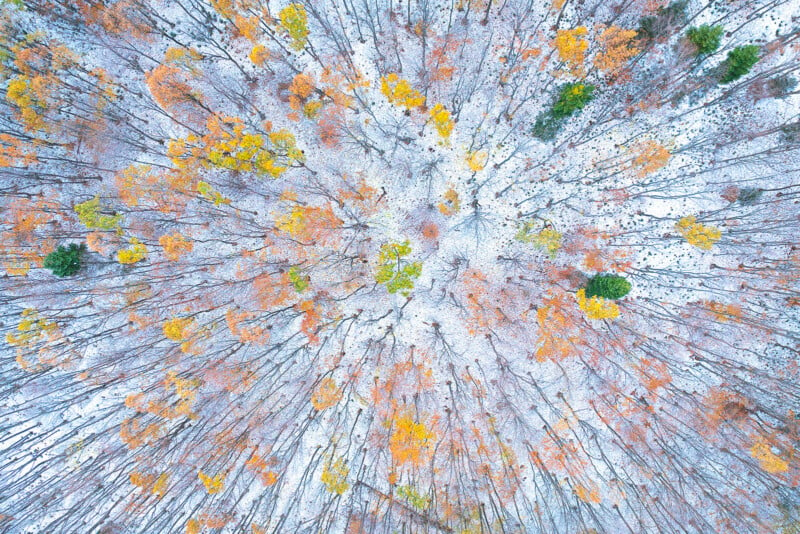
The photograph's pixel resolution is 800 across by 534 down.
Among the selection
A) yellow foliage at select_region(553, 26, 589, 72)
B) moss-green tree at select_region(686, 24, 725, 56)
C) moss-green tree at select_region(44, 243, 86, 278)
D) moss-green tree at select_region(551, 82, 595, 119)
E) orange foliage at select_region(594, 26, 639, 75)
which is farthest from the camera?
moss-green tree at select_region(44, 243, 86, 278)

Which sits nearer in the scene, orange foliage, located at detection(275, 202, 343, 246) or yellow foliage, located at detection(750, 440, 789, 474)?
yellow foliage, located at detection(750, 440, 789, 474)

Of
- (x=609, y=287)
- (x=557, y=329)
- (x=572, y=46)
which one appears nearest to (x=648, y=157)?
(x=572, y=46)

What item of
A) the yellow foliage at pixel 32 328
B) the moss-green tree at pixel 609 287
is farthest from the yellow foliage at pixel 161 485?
the moss-green tree at pixel 609 287

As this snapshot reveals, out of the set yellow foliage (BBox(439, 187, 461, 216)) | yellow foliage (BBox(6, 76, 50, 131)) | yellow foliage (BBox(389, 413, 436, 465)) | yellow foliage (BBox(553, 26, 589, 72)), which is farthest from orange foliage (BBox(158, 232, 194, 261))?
yellow foliage (BBox(553, 26, 589, 72))

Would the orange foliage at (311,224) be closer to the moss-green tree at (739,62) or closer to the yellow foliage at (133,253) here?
the yellow foliage at (133,253)

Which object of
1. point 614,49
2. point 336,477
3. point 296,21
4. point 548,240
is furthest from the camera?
point 336,477

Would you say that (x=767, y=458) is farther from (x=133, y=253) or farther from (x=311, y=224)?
(x=133, y=253)

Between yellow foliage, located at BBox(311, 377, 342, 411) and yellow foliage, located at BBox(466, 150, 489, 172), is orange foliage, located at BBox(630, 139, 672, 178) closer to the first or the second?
yellow foliage, located at BBox(466, 150, 489, 172)
